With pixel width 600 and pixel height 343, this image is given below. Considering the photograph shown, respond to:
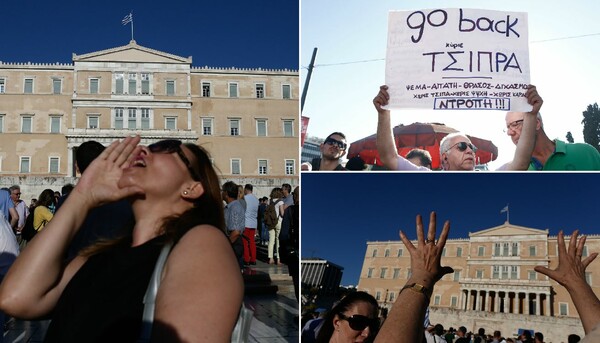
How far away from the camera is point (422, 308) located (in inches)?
69.1

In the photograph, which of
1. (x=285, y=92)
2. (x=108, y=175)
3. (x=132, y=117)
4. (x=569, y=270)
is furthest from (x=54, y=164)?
(x=108, y=175)

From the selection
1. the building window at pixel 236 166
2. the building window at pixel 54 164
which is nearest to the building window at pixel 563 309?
the building window at pixel 54 164

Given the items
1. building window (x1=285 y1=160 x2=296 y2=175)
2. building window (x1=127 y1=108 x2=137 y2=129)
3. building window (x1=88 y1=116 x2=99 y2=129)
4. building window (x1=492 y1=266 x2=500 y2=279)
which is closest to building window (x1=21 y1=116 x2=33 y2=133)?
building window (x1=88 y1=116 x2=99 y2=129)

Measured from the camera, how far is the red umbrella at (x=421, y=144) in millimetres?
3678

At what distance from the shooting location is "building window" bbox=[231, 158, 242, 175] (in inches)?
1935

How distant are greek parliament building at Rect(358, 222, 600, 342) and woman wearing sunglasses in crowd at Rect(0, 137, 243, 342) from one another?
1699 millimetres

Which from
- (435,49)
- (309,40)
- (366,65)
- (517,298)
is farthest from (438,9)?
(517,298)

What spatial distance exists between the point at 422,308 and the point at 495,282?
1636 millimetres

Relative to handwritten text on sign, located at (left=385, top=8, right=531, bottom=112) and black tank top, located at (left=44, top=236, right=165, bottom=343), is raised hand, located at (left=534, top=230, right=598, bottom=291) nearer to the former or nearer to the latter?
handwritten text on sign, located at (left=385, top=8, right=531, bottom=112)

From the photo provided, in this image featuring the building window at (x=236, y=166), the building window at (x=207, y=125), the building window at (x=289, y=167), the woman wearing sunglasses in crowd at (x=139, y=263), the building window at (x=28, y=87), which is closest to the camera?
the woman wearing sunglasses in crowd at (x=139, y=263)

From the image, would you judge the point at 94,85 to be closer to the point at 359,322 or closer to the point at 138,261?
the point at 359,322

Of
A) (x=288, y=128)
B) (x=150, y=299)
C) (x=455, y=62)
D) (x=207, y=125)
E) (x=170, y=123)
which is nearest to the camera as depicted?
(x=150, y=299)

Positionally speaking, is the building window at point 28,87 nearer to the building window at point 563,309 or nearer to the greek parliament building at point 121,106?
the greek parliament building at point 121,106

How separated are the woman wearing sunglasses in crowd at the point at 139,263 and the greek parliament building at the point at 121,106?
42025 mm
